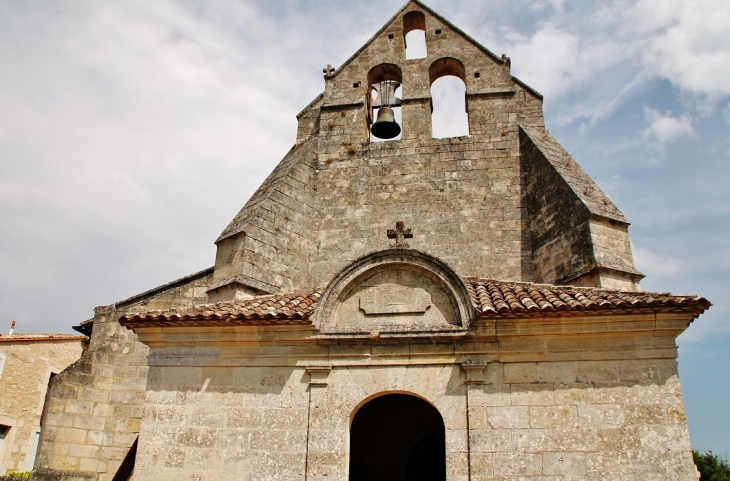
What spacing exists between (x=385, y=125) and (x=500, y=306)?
18.1 ft

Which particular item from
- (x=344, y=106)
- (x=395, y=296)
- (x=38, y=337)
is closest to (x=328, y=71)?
(x=344, y=106)

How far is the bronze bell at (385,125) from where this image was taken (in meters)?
11.0

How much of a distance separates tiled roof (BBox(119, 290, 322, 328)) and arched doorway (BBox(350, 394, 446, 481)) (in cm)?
265

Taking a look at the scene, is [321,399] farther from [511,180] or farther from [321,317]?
[511,180]

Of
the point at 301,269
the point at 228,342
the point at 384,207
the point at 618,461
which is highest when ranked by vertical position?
the point at 384,207

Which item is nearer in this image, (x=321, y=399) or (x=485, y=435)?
(x=485, y=435)

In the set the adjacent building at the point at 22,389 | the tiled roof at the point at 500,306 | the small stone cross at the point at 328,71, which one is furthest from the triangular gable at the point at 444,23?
the adjacent building at the point at 22,389

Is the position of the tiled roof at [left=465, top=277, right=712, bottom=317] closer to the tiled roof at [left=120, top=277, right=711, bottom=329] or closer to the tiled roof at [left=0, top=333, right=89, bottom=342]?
the tiled roof at [left=120, top=277, right=711, bottom=329]

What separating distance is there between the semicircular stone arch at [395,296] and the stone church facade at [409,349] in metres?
0.02

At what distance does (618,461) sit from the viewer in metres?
5.93

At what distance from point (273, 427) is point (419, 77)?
24.1 feet

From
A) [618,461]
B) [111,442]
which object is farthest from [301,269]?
[618,461]

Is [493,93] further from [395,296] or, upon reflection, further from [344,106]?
[395,296]

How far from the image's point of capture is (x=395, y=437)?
29.8 feet
